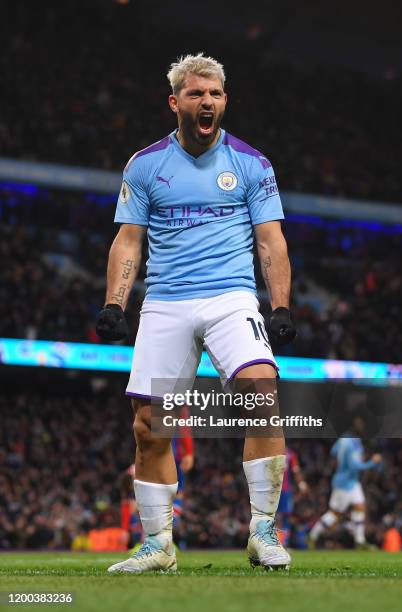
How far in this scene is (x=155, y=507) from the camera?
4.96 m

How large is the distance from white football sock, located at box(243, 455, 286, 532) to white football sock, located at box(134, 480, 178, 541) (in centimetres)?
40

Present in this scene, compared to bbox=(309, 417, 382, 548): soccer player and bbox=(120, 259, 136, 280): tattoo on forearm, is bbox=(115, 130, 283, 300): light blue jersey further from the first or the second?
bbox=(309, 417, 382, 548): soccer player

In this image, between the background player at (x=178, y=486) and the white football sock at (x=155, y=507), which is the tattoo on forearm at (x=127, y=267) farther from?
the background player at (x=178, y=486)

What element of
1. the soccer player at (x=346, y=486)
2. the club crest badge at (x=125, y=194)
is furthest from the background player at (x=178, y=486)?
the soccer player at (x=346, y=486)

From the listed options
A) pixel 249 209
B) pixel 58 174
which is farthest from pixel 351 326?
pixel 249 209

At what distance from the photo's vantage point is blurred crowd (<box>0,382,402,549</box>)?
63.4 ft

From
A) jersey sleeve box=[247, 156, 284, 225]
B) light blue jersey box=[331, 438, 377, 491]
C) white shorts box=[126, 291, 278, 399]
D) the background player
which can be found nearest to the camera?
white shorts box=[126, 291, 278, 399]

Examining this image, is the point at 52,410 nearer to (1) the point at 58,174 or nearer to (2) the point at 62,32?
(1) the point at 58,174

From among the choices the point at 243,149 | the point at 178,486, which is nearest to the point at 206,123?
the point at 243,149

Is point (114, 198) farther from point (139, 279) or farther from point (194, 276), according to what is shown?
point (194, 276)

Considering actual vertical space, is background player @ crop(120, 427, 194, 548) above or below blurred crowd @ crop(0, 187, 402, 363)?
below

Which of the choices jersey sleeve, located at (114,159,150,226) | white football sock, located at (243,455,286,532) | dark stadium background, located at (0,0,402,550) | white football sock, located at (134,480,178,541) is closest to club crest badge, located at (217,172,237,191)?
jersey sleeve, located at (114,159,150,226)

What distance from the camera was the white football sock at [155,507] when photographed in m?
4.94

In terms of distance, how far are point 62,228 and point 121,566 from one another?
23.1 m
